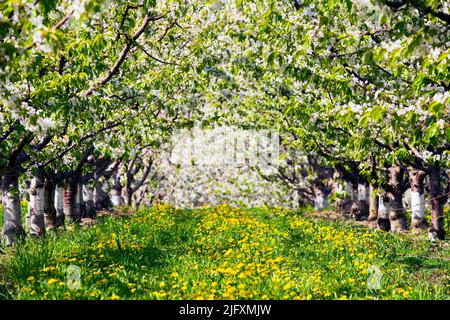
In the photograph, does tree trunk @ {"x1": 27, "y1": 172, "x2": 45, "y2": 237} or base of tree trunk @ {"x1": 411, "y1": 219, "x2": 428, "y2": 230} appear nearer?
tree trunk @ {"x1": 27, "y1": 172, "x2": 45, "y2": 237}

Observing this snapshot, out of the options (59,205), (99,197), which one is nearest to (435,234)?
(59,205)

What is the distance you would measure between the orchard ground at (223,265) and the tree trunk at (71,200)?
3.36m

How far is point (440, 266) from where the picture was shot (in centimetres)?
1081

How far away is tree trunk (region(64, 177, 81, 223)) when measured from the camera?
1823 cm

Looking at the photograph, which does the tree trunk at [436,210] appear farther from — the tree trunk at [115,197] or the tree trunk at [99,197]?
the tree trunk at [115,197]

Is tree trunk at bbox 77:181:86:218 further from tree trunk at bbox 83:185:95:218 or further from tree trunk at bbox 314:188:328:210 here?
tree trunk at bbox 314:188:328:210

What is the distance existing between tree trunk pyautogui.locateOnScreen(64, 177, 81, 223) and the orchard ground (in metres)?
3.36

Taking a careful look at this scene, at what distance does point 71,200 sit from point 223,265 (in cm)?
1099

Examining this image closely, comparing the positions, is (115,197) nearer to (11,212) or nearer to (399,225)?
(399,225)

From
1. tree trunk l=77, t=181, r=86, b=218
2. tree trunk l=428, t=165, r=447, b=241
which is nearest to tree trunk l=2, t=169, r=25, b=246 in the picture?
tree trunk l=77, t=181, r=86, b=218

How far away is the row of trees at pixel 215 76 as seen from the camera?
6.16 meters

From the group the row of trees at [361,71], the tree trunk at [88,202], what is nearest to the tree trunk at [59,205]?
the tree trunk at [88,202]

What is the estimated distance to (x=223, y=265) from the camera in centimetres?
895
